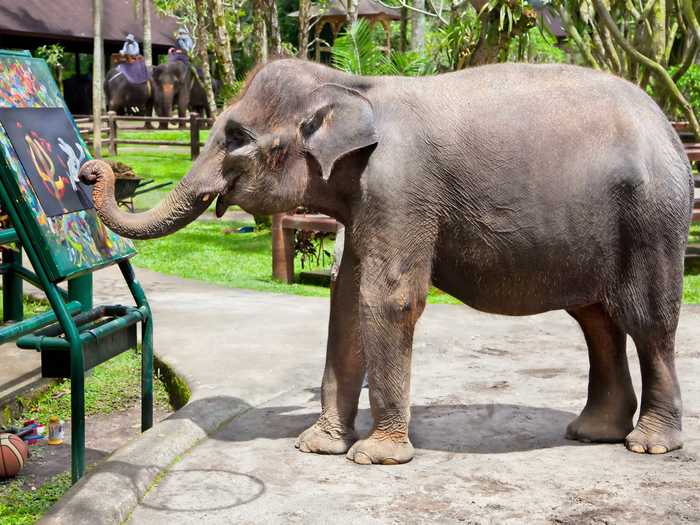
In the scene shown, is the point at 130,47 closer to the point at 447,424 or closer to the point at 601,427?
the point at 447,424

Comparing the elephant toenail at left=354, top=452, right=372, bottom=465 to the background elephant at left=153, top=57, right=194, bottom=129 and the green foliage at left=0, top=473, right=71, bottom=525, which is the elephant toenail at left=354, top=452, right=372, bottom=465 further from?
the background elephant at left=153, top=57, right=194, bottom=129

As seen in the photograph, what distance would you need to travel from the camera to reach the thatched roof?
29109 mm

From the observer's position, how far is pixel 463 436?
5.36m

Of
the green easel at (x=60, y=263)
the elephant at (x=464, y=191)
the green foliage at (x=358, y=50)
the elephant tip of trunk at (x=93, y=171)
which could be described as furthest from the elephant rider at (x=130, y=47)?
the elephant at (x=464, y=191)

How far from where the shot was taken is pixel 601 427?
5.21 m

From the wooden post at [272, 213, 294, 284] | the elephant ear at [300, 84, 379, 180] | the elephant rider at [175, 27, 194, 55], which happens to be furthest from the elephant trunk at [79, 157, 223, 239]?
the elephant rider at [175, 27, 194, 55]

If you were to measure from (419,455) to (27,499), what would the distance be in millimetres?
1931

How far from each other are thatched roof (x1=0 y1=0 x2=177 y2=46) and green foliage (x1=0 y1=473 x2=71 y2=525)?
80.2 ft

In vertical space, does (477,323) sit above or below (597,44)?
below

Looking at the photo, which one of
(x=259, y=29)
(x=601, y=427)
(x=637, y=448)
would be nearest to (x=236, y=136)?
(x=601, y=427)

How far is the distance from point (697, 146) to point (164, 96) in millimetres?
24198

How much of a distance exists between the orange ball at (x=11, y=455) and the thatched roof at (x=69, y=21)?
24233mm

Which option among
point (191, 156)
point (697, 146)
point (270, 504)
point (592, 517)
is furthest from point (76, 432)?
point (191, 156)

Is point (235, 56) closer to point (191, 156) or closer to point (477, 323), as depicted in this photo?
point (191, 156)
